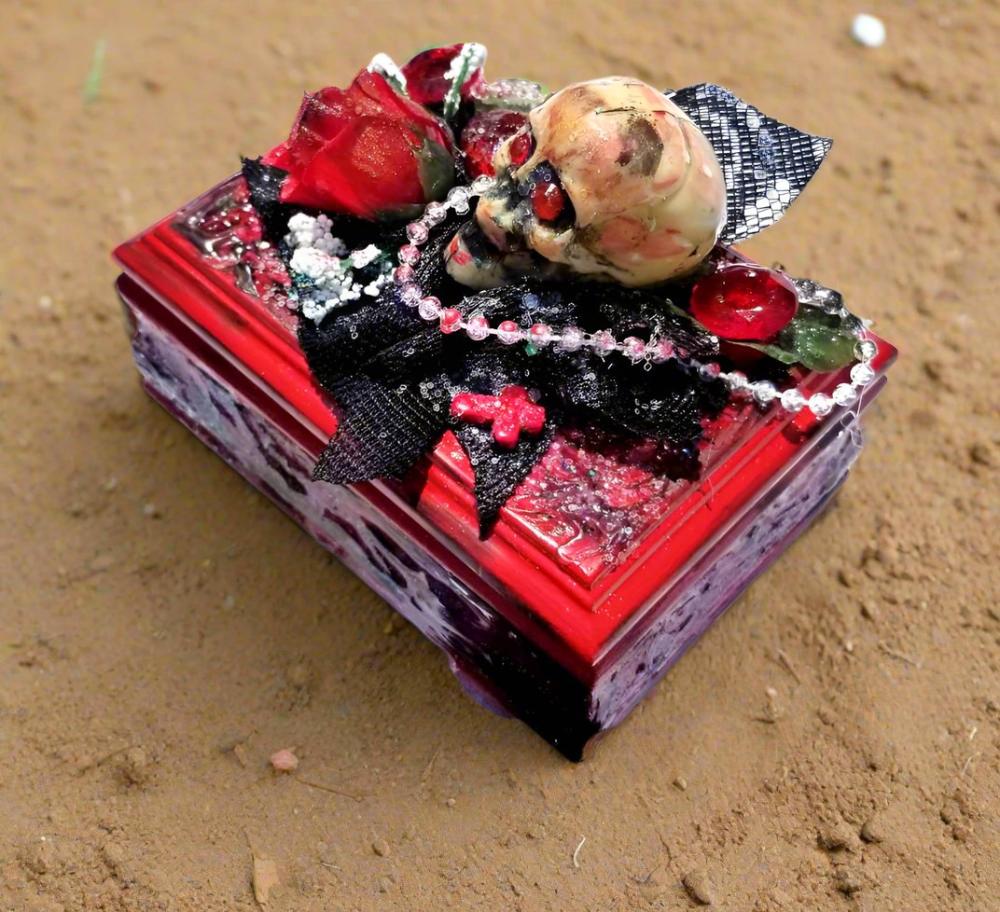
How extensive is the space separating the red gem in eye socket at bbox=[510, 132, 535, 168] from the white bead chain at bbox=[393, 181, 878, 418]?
0.05 m

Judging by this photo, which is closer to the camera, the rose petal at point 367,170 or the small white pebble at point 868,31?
the rose petal at point 367,170

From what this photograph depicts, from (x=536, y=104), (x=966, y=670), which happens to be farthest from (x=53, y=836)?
(x=966, y=670)

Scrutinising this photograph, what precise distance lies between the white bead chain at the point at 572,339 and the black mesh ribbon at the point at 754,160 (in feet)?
0.64

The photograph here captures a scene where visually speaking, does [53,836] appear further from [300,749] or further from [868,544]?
[868,544]

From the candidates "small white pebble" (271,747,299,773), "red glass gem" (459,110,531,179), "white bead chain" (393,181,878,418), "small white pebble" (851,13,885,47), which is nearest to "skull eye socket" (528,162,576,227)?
"white bead chain" (393,181,878,418)

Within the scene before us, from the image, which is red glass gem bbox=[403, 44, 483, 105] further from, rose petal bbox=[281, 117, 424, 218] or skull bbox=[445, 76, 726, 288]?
skull bbox=[445, 76, 726, 288]

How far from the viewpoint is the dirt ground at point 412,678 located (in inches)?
73.5

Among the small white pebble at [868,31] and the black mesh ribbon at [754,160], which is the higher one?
the black mesh ribbon at [754,160]

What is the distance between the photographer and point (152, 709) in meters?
2.00

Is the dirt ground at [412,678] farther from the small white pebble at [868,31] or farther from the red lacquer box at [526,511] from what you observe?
the small white pebble at [868,31]

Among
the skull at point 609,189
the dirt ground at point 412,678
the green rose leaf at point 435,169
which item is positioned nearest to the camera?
the skull at point 609,189

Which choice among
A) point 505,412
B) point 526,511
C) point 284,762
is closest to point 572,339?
point 505,412

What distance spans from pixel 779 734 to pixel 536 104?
108cm

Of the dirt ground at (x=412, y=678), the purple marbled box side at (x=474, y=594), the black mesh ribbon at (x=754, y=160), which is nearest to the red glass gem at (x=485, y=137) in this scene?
the black mesh ribbon at (x=754, y=160)
